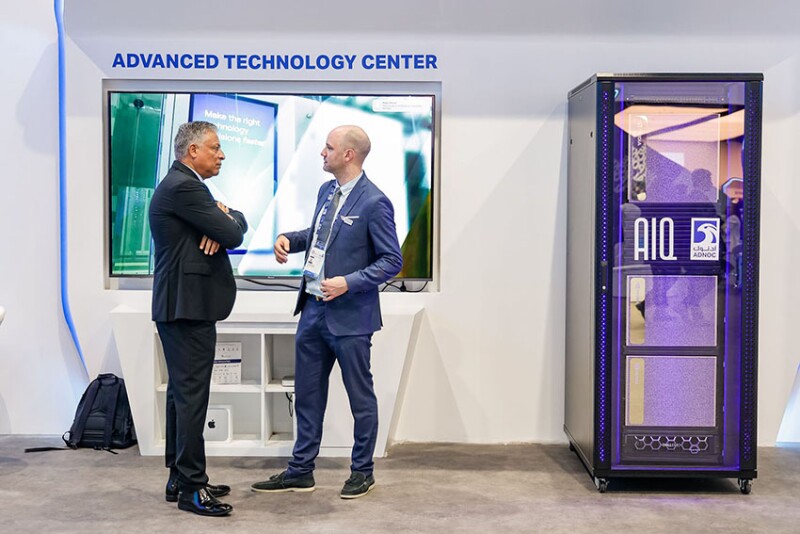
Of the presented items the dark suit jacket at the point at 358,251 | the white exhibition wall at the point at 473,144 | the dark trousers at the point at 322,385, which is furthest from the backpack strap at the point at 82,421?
the dark suit jacket at the point at 358,251

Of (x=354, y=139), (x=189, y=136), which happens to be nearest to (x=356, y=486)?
(x=354, y=139)

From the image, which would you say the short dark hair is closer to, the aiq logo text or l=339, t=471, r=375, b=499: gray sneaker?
l=339, t=471, r=375, b=499: gray sneaker

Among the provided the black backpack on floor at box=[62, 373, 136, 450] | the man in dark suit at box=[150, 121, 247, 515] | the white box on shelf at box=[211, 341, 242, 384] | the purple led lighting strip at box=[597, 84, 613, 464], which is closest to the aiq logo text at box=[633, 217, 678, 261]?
the purple led lighting strip at box=[597, 84, 613, 464]

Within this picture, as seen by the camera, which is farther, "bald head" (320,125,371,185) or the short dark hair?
"bald head" (320,125,371,185)

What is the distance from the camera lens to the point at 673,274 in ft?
14.6

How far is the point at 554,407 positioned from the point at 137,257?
2.61 m

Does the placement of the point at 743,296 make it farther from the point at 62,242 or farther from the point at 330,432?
the point at 62,242

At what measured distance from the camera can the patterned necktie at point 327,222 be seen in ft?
13.9

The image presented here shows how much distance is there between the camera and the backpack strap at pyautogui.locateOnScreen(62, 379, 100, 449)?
5.14 m

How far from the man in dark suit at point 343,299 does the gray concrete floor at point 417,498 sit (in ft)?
0.66

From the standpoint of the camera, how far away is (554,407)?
5.33m

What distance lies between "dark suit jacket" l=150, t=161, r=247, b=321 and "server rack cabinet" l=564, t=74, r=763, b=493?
183 cm

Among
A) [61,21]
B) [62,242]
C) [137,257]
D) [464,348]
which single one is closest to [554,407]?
[464,348]

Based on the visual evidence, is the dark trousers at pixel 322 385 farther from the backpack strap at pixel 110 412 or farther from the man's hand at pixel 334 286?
the backpack strap at pixel 110 412
